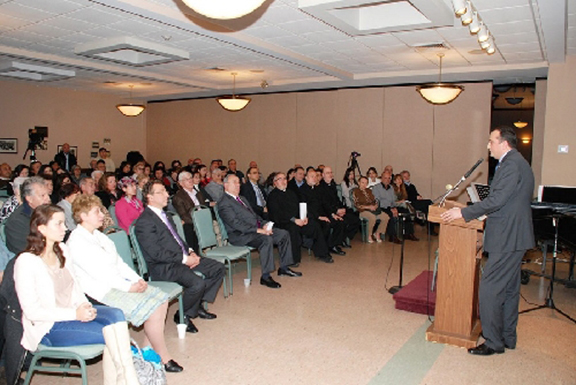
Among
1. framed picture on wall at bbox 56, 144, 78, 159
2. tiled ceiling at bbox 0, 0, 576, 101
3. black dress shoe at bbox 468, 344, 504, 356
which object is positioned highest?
tiled ceiling at bbox 0, 0, 576, 101

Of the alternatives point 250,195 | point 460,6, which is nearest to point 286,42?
point 250,195

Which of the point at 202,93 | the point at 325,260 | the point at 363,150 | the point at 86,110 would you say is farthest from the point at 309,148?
the point at 86,110

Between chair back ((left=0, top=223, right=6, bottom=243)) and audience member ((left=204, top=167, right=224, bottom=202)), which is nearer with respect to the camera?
chair back ((left=0, top=223, right=6, bottom=243))

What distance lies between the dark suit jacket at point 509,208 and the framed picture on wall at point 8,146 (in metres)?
11.6

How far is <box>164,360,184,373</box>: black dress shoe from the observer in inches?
132

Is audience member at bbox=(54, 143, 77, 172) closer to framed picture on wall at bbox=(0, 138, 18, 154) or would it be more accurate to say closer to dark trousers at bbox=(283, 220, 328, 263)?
framed picture on wall at bbox=(0, 138, 18, 154)

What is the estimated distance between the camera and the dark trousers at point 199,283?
405 cm

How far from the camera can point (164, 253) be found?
4.04m

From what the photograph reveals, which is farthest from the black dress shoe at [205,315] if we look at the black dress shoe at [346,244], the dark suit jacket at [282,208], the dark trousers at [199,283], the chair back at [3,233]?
the black dress shoe at [346,244]

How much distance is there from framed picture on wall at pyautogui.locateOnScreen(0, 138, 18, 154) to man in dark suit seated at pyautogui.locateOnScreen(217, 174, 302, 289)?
28.1 feet

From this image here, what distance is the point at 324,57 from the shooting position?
7961mm

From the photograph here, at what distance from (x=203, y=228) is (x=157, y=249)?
1097 mm

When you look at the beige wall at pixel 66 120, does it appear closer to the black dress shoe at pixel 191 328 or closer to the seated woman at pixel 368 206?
the seated woman at pixel 368 206

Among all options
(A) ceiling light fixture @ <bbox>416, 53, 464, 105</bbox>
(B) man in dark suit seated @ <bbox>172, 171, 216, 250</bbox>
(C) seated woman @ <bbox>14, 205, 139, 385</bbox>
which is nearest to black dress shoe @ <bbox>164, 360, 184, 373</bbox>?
(C) seated woman @ <bbox>14, 205, 139, 385</bbox>
